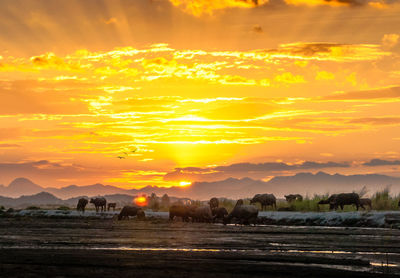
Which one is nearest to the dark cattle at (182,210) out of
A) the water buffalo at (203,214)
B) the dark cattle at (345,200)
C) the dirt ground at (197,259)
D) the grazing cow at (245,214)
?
the water buffalo at (203,214)

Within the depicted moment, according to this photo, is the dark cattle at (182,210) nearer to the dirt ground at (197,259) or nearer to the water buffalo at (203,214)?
the water buffalo at (203,214)

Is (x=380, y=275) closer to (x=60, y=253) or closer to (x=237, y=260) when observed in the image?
(x=237, y=260)

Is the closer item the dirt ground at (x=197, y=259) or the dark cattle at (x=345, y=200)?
the dirt ground at (x=197, y=259)

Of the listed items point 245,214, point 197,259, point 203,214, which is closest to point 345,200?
point 245,214

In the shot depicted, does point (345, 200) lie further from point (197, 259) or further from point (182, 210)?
point (197, 259)

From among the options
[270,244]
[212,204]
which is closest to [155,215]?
[212,204]

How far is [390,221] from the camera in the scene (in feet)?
138

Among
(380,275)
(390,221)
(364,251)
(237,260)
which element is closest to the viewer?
(380,275)

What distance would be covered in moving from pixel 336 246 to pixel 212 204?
162 feet

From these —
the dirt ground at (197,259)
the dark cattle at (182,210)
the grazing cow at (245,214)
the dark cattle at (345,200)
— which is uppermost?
the dark cattle at (345,200)

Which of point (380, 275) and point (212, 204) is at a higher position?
point (212, 204)

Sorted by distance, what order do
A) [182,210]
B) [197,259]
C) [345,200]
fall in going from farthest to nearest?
[345,200] → [182,210] → [197,259]

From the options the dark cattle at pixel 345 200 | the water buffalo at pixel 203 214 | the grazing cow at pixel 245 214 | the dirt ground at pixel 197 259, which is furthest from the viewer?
the dark cattle at pixel 345 200

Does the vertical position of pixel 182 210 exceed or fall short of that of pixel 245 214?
it exceeds it
